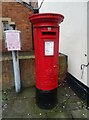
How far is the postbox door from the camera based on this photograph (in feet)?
9.18

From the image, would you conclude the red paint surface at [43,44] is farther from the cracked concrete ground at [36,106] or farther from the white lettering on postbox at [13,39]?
the white lettering on postbox at [13,39]

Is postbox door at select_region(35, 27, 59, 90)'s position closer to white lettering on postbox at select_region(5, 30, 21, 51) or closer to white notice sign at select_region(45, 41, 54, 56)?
white notice sign at select_region(45, 41, 54, 56)

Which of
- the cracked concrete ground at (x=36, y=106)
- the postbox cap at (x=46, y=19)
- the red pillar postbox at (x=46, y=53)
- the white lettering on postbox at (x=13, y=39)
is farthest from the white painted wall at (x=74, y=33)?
the white lettering on postbox at (x=13, y=39)

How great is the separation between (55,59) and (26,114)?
1258 millimetres

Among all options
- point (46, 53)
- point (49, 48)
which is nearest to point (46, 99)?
point (46, 53)

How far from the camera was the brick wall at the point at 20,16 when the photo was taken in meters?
5.70

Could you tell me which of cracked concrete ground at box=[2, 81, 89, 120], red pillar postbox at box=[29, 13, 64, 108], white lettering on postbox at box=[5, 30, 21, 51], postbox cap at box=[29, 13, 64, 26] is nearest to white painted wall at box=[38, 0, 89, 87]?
cracked concrete ground at box=[2, 81, 89, 120]

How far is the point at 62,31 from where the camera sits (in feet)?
15.4

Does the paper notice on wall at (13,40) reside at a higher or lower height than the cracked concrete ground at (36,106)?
higher

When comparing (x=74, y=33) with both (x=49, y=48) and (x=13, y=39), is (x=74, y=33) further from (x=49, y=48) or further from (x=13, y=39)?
(x=13, y=39)

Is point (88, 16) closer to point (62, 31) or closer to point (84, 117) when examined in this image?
point (62, 31)

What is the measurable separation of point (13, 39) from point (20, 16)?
8.80 feet

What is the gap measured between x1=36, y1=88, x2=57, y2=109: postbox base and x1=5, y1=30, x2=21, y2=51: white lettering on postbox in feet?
4.00

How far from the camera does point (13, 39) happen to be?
3.48m
